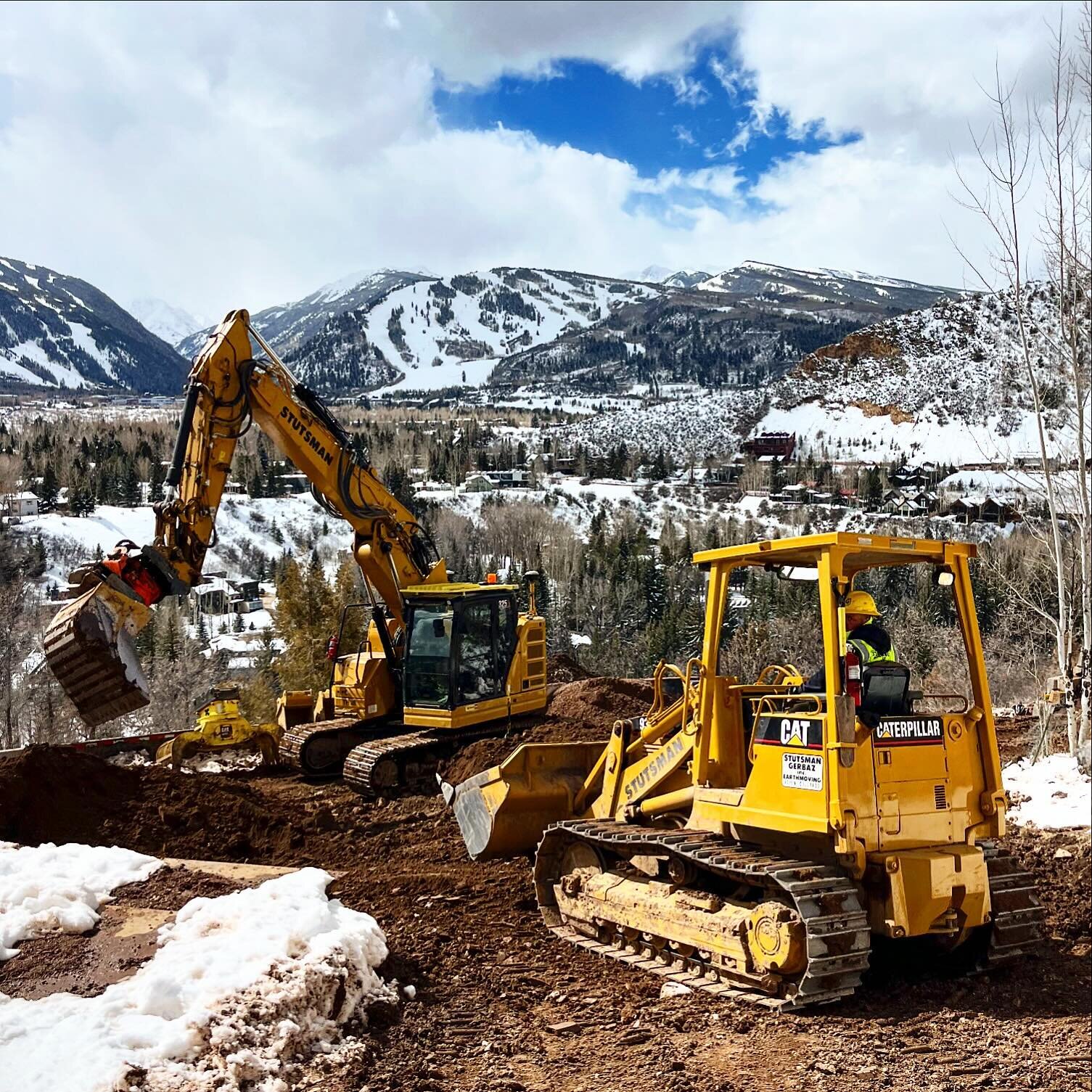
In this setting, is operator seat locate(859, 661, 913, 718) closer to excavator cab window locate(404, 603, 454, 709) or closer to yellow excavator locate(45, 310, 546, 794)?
yellow excavator locate(45, 310, 546, 794)

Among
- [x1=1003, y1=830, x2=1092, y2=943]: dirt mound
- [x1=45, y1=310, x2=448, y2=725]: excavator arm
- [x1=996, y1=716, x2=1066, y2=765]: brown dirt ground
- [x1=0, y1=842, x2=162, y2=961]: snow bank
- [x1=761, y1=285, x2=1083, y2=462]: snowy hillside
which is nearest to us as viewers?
[x1=0, y1=842, x2=162, y2=961]: snow bank

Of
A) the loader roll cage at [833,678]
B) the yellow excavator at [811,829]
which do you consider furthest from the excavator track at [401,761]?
the loader roll cage at [833,678]

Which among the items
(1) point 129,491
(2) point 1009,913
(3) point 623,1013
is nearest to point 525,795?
(3) point 623,1013

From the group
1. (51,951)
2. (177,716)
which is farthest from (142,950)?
(177,716)

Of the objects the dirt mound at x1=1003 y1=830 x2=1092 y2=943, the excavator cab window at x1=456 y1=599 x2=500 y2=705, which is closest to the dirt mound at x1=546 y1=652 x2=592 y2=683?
the excavator cab window at x1=456 y1=599 x2=500 y2=705

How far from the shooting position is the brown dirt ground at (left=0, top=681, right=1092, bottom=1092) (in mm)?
5812

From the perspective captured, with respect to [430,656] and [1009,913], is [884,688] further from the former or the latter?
[430,656]

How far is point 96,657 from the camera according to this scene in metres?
10.6

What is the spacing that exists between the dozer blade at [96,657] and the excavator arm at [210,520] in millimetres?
11

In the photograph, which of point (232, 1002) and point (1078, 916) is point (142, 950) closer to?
point (232, 1002)

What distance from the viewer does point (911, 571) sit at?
187 feet

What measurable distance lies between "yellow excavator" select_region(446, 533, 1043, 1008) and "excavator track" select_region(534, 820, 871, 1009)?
15 mm

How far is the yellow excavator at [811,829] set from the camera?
6543 mm

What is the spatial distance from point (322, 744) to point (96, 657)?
5238mm
